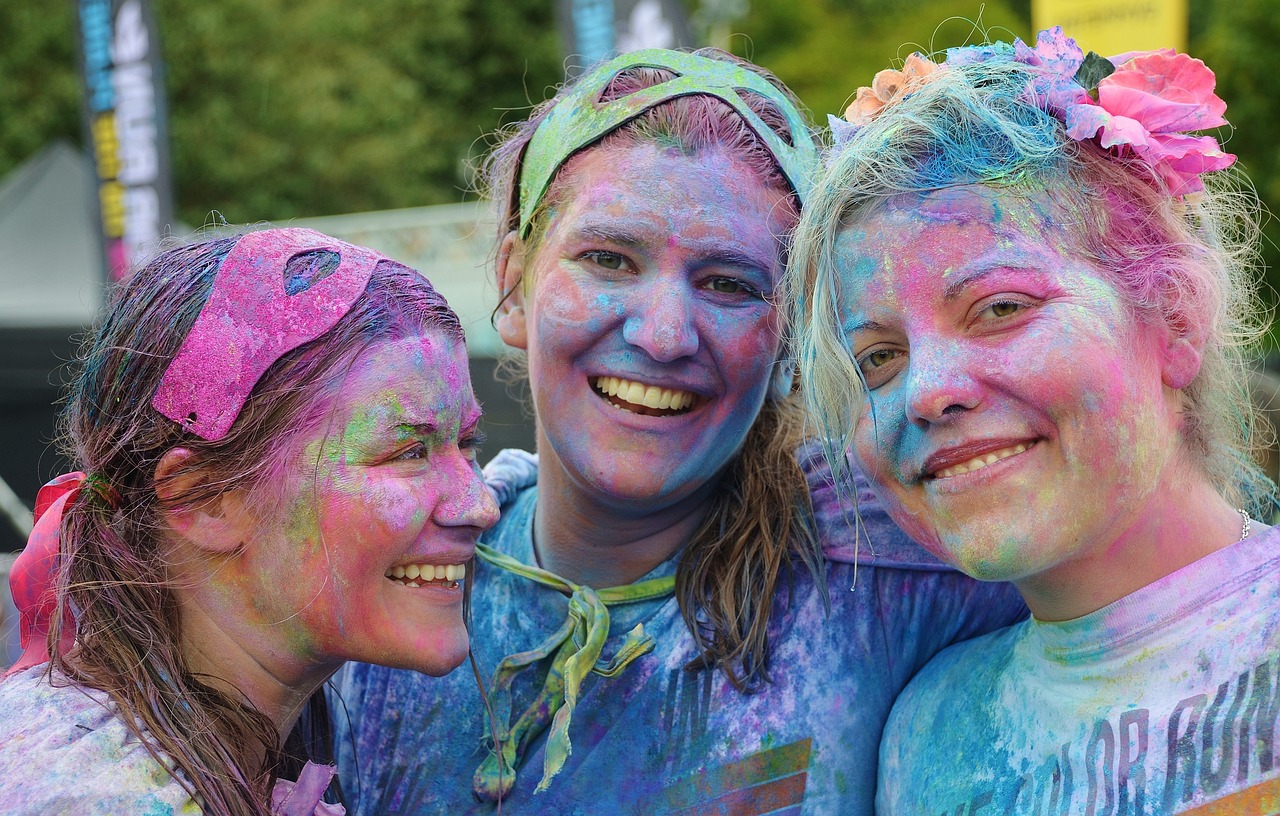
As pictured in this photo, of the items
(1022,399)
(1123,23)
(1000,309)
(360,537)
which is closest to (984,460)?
(1022,399)

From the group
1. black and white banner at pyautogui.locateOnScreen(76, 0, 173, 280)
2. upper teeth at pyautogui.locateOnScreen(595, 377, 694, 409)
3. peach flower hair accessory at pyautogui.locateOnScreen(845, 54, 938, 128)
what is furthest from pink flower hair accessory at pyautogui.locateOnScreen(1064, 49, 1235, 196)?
black and white banner at pyautogui.locateOnScreen(76, 0, 173, 280)

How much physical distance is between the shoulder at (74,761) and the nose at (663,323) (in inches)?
38.9

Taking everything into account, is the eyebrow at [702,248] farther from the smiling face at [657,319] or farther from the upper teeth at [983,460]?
the upper teeth at [983,460]

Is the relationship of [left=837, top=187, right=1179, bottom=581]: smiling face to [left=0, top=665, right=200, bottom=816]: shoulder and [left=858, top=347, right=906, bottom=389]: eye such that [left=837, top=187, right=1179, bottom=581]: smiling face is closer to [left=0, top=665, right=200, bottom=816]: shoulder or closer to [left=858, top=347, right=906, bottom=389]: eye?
[left=858, top=347, right=906, bottom=389]: eye

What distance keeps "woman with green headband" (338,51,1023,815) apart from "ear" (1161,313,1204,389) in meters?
0.51

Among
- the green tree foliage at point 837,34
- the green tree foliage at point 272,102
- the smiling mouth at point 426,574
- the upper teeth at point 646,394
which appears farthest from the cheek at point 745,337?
the green tree foliage at point 837,34

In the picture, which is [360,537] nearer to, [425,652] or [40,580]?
[425,652]

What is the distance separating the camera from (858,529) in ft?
6.93

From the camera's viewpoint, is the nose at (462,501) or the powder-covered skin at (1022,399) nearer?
the powder-covered skin at (1022,399)

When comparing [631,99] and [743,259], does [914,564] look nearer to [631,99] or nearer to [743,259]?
[743,259]

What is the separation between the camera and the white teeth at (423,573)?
1987 millimetres

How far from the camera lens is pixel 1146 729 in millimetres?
1712

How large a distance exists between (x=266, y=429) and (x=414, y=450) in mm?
231

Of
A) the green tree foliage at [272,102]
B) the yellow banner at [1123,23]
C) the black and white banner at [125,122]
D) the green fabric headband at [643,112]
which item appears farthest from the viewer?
the green tree foliage at [272,102]
